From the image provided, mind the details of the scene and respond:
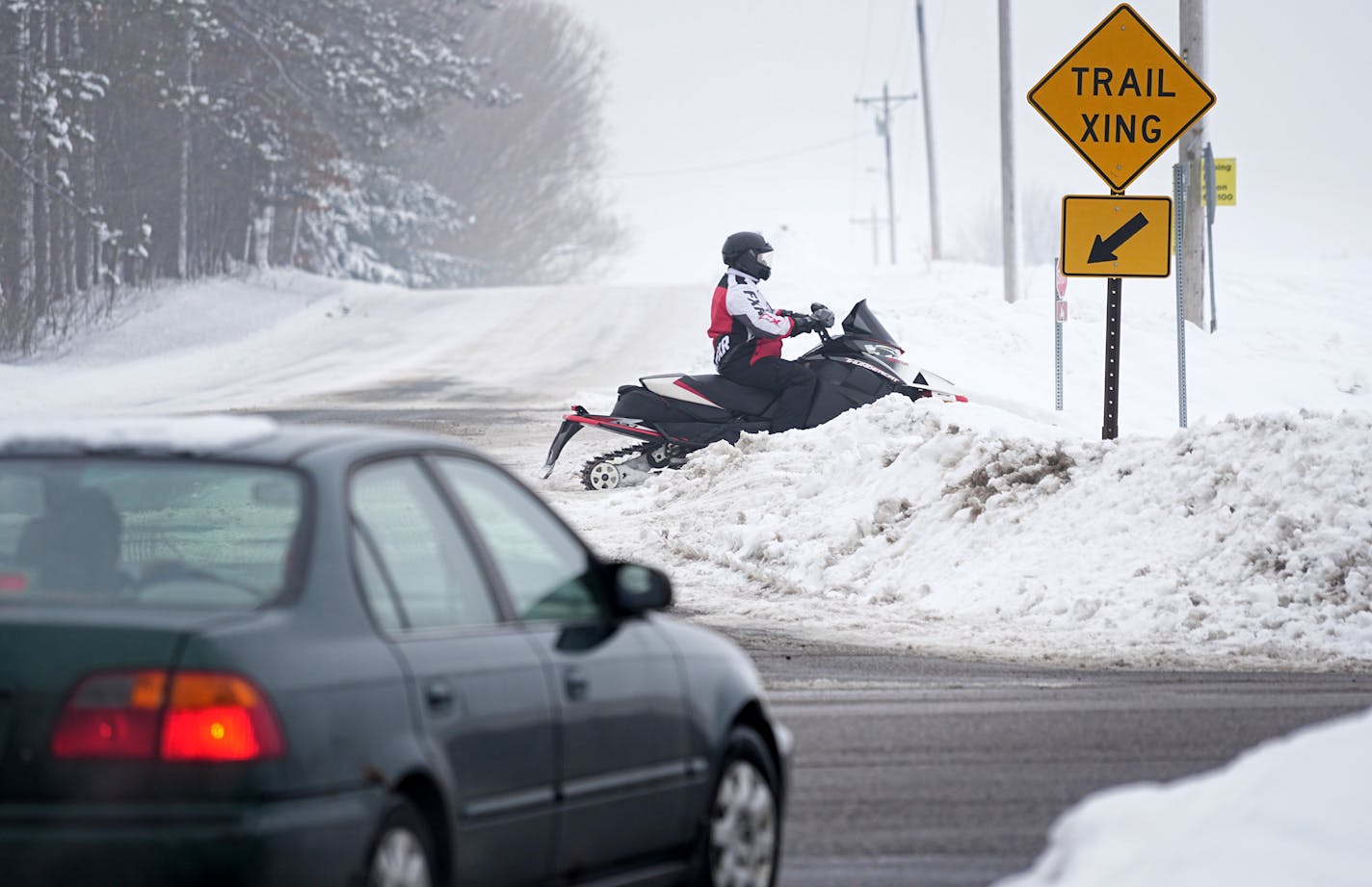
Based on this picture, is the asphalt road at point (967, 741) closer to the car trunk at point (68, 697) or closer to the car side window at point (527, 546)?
the car side window at point (527, 546)

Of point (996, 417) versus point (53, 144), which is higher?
point (53, 144)

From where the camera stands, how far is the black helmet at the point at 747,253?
17859 millimetres

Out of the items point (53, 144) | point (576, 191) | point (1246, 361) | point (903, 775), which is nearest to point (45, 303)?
point (53, 144)

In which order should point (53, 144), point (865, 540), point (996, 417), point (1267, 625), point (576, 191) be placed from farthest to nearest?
point (576, 191)
point (53, 144)
point (996, 417)
point (865, 540)
point (1267, 625)

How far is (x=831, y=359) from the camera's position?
18531 mm

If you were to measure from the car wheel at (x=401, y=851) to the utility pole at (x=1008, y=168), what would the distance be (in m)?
39.3

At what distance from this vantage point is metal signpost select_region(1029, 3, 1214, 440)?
15.2m

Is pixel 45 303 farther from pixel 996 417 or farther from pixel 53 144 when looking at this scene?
Answer: pixel 996 417

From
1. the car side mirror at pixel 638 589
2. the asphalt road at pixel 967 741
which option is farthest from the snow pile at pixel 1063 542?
the car side mirror at pixel 638 589

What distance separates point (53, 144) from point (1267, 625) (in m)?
30.4

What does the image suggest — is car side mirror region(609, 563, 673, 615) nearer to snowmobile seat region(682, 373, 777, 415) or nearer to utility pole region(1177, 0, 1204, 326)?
snowmobile seat region(682, 373, 777, 415)

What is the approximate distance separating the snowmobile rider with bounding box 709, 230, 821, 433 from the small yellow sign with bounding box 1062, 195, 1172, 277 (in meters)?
3.35

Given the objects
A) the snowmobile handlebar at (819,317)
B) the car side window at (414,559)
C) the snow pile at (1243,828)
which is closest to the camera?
the car side window at (414,559)

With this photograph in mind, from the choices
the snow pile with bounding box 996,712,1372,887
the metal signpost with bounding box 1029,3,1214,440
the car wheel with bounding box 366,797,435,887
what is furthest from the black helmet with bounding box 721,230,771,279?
the car wheel with bounding box 366,797,435,887
